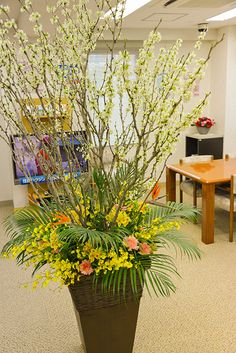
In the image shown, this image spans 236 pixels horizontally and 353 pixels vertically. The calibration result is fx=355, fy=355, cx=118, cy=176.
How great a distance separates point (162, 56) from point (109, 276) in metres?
0.97

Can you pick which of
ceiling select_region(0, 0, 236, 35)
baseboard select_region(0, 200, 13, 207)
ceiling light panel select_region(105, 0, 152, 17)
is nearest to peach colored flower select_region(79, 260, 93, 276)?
ceiling select_region(0, 0, 236, 35)

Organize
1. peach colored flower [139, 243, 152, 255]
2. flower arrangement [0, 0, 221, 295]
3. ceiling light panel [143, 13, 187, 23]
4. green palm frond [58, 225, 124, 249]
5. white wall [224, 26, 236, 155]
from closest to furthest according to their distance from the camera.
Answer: flower arrangement [0, 0, 221, 295]
green palm frond [58, 225, 124, 249]
peach colored flower [139, 243, 152, 255]
ceiling light panel [143, 13, 187, 23]
white wall [224, 26, 236, 155]

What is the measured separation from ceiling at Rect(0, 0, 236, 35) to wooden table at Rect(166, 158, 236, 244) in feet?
6.07

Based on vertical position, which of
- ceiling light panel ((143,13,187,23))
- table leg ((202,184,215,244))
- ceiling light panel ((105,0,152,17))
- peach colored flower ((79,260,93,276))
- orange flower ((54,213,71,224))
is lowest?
table leg ((202,184,215,244))

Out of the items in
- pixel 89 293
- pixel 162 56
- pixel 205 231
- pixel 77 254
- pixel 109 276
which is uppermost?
pixel 162 56

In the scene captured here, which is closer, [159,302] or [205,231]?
[159,302]

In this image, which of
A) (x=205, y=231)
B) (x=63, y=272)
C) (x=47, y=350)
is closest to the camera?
(x=63, y=272)

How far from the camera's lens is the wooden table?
381 centimetres

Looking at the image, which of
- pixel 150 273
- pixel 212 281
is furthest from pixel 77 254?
pixel 212 281

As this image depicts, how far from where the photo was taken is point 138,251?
164 centimetres

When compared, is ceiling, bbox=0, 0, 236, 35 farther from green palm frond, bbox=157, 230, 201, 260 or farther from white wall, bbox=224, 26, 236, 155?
green palm frond, bbox=157, 230, 201, 260

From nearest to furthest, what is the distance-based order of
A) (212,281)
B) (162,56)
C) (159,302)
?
1. (162,56)
2. (159,302)
3. (212,281)

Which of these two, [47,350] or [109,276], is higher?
[109,276]

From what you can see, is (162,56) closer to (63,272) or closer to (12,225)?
(63,272)
